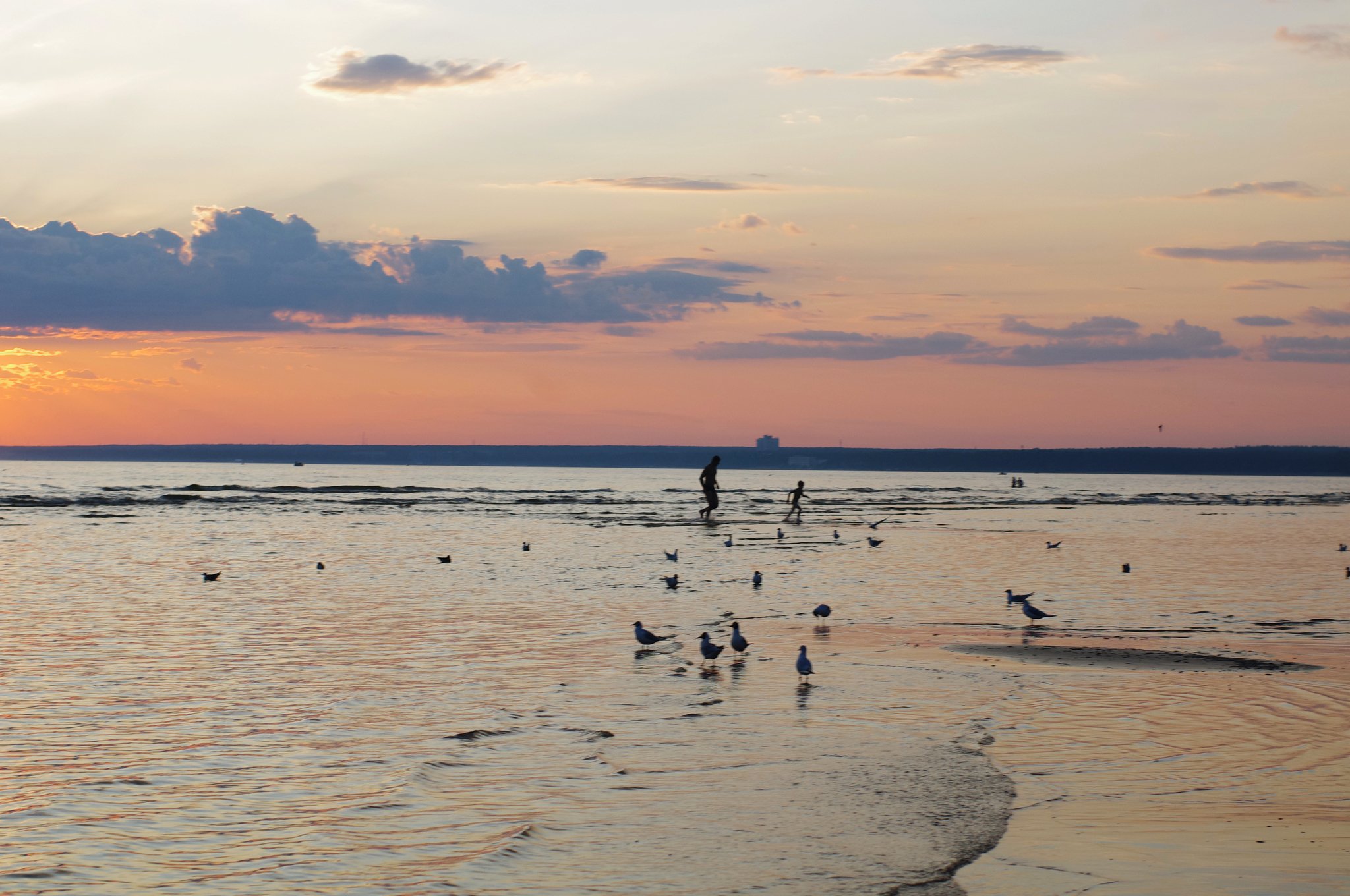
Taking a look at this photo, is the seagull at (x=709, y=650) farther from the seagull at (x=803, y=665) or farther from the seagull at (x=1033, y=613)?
the seagull at (x=1033, y=613)

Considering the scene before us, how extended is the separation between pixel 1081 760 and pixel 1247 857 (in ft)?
8.69

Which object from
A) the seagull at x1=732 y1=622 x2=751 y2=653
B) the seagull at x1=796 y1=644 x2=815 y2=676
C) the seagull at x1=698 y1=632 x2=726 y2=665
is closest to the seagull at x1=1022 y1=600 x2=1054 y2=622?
the seagull at x1=732 y1=622 x2=751 y2=653

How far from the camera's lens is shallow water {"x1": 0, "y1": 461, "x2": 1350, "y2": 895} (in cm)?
801

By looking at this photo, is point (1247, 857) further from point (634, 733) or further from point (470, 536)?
point (470, 536)

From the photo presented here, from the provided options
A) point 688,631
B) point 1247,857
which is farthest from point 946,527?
point 1247,857

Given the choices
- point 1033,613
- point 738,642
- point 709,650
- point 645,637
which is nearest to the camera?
point 709,650

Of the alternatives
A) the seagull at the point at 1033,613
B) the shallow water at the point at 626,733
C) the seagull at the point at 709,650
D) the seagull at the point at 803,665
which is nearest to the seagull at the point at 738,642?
the shallow water at the point at 626,733

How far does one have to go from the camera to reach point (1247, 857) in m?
8.05

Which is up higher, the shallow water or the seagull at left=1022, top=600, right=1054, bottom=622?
the seagull at left=1022, top=600, right=1054, bottom=622

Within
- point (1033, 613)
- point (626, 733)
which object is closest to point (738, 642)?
point (626, 733)

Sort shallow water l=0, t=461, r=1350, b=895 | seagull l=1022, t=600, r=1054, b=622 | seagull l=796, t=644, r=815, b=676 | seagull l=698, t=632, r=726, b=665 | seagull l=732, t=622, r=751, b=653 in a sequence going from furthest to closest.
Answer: seagull l=1022, t=600, r=1054, b=622
seagull l=732, t=622, r=751, b=653
seagull l=698, t=632, r=726, b=665
seagull l=796, t=644, r=815, b=676
shallow water l=0, t=461, r=1350, b=895

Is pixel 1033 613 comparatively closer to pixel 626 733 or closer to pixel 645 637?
pixel 645 637

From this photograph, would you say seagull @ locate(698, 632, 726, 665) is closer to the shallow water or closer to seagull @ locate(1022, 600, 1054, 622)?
the shallow water

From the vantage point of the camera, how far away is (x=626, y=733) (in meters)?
11.6
